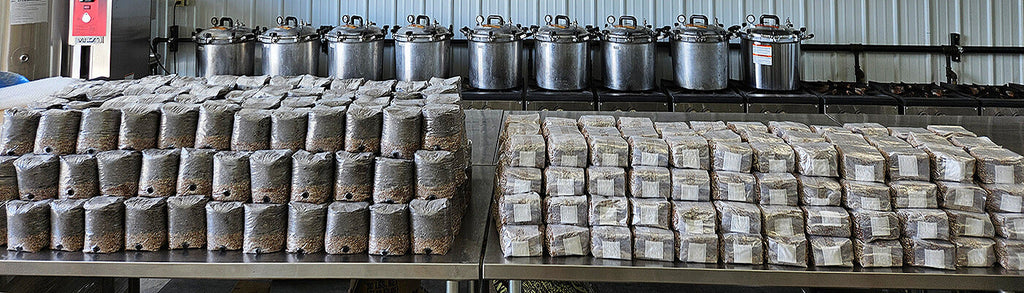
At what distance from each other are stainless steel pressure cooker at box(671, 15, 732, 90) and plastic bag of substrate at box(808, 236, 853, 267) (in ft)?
9.96

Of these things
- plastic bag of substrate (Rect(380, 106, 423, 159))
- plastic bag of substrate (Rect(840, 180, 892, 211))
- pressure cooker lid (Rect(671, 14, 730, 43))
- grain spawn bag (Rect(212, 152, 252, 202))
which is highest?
pressure cooker lid (Rect(671, 14, 730, 43))

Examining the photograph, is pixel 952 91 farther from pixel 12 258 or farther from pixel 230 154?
pixel 12 258

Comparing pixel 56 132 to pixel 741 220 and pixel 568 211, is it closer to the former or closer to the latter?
pixel 568 211

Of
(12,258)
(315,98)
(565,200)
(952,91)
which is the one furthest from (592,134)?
(952,91)

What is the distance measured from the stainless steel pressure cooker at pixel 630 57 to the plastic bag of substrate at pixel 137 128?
11.1ft

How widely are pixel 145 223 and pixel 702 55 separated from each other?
12.3 ft

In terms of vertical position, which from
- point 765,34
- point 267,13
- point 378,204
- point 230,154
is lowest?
point 378,204

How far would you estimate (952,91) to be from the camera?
5027mm

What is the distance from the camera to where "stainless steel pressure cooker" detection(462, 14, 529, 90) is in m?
4.93

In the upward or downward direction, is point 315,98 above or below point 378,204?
above

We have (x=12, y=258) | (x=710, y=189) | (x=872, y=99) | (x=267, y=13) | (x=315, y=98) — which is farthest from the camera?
(x=267, y=13)

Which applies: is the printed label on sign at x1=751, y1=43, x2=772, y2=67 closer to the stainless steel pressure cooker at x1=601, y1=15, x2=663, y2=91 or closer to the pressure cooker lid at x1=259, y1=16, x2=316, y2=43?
the stainless steel pressure cooker at x1=601, y1=15, x2=663, y2=91

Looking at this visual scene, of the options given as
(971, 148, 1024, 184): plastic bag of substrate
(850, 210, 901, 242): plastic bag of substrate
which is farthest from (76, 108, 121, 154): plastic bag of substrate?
Answer: (971, 148, 1024, 184): plastic bag of substrate

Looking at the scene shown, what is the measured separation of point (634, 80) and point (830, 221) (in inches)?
120
